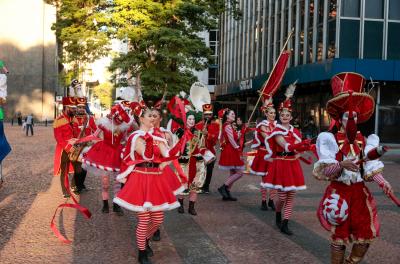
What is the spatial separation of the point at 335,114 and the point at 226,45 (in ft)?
158

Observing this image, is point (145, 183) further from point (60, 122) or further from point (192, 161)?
point (60, 122)

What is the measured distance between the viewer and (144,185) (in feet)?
17.6

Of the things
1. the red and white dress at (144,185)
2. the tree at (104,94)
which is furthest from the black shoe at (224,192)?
the tree at (104,94)

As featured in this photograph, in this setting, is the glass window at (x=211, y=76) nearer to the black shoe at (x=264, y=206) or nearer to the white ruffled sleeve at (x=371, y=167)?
the black shoe at (x=264, y=206)

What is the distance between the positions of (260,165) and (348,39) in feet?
61.5

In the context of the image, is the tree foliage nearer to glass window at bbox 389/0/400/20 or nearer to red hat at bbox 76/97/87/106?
glass window at bbox 389/0/400/20

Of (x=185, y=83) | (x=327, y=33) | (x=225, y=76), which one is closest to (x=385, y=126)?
(x=327, y=33)

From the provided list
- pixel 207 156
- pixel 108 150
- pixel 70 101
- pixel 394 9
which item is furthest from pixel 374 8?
pixel 108 150

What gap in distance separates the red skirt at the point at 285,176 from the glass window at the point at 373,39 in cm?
2051

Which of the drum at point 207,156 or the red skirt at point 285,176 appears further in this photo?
the drum at point 207,156

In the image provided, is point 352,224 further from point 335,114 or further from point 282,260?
point 282,260

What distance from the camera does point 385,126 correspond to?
88.3 feet

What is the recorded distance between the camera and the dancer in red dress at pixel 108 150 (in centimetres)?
783

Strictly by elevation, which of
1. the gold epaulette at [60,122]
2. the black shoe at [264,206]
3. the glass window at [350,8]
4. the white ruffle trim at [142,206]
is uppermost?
the glass window at [350,8]
